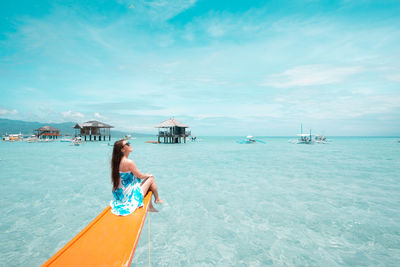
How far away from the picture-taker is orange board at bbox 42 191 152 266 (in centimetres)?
233

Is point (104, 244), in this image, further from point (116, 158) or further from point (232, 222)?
point (232, 222)

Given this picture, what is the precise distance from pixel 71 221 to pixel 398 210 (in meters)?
10.4

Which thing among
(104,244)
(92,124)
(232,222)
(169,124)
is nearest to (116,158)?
(104,244)

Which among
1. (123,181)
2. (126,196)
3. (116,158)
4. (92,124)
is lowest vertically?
(126,196)

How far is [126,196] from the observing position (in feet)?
11.7

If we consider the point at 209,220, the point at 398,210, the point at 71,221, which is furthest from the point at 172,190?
the point at 398,210

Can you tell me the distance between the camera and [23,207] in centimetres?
689

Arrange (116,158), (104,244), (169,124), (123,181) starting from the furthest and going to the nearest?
(169,124), (123,181), (116,158), (104,244)

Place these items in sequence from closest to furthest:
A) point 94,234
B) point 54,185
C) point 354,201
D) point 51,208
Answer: point 94,234 < point 51,208 < point 354,201 < point 54,185

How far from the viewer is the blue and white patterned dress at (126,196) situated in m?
3.48

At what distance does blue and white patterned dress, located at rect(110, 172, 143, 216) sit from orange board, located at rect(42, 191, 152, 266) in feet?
0.38

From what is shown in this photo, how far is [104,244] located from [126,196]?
98 centimetres

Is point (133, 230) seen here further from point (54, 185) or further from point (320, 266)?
point (54, 185)

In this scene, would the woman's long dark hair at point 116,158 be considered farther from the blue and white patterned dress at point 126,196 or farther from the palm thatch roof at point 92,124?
the palm thatch roof at point 92,124
